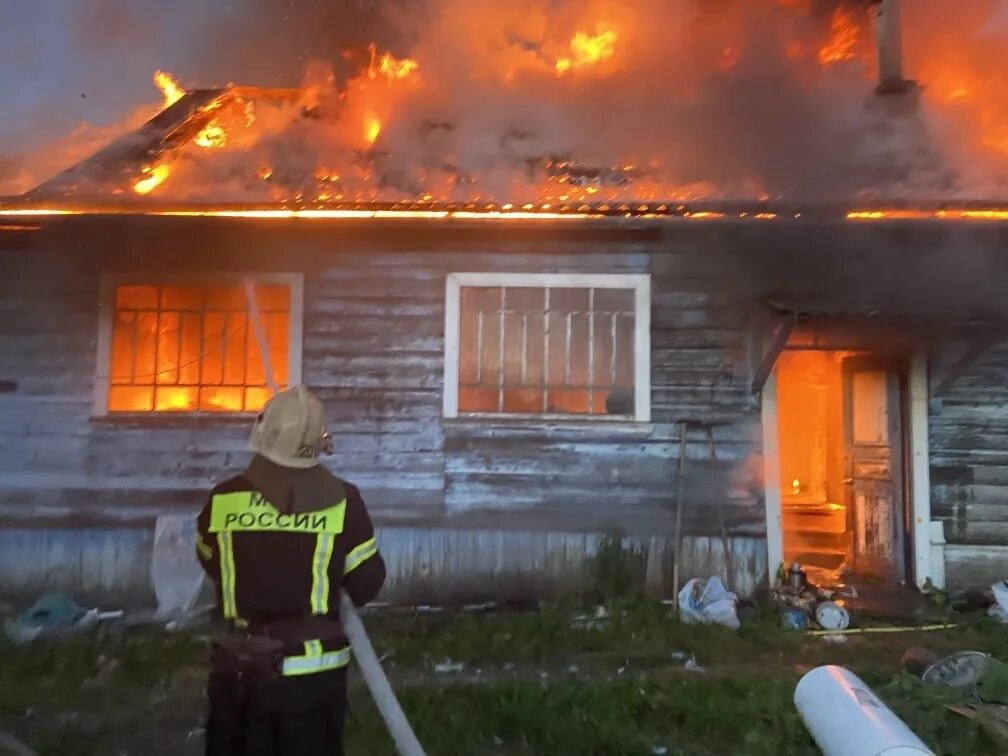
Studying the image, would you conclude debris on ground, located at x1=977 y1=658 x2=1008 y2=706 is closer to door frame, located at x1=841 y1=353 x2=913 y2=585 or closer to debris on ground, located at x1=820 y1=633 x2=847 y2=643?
debris on ground, located at x1=820 y1=633 x2=847 y2=643

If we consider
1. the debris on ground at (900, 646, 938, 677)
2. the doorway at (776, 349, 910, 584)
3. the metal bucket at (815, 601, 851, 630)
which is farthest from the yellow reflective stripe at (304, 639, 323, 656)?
the doorway at (776, 349, 910, 584)

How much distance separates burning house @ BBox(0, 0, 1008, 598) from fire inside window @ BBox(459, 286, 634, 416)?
20 millimetres

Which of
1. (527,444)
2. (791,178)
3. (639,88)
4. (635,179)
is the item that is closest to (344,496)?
(527,444)

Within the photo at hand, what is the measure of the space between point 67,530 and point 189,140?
12.2 ft

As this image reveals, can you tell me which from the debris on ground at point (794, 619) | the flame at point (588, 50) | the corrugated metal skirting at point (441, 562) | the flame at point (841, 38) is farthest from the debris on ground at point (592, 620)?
the flame at point (841, 38)

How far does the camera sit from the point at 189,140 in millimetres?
7566

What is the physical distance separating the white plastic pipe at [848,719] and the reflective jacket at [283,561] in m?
2.30

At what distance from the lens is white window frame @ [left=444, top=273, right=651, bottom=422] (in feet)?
22.0

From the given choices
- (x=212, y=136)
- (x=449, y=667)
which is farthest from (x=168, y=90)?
(x=449, y=667)

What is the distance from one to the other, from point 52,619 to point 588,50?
676 cm

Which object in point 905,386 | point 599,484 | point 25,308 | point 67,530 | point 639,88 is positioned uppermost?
point 639,88

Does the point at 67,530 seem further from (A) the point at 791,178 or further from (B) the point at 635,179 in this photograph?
(A) the point at 791,178

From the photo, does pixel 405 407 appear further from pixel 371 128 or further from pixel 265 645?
pixel 265 645

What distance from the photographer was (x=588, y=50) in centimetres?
770
